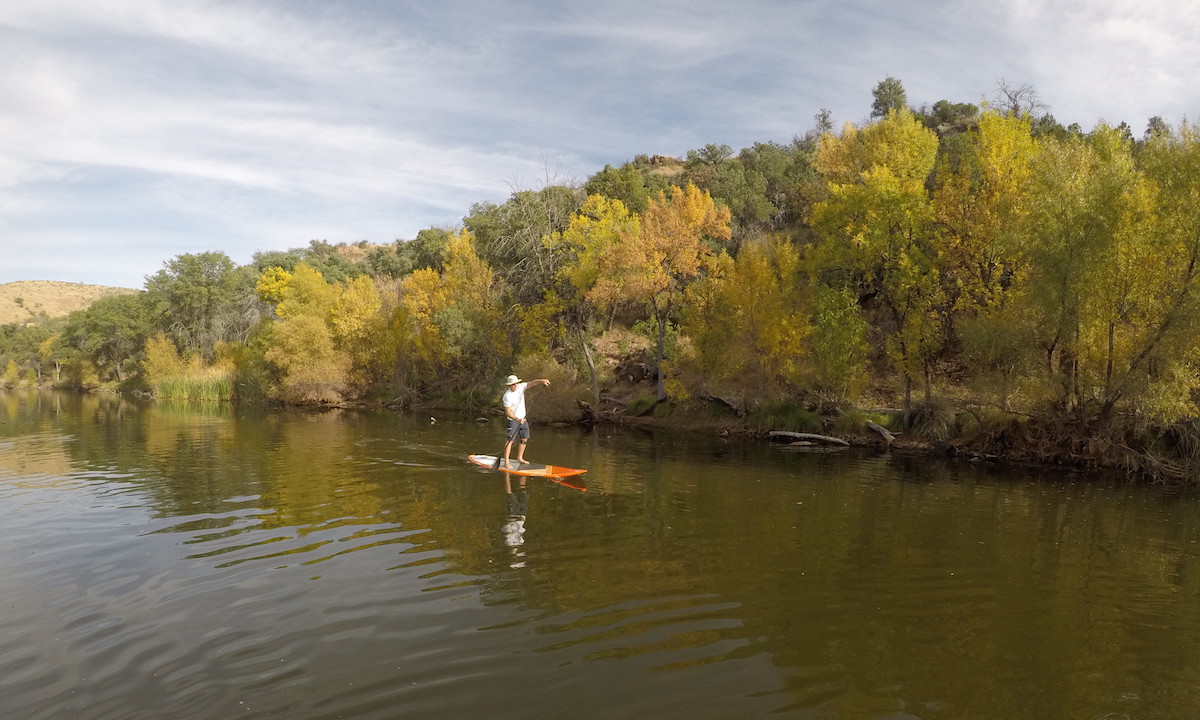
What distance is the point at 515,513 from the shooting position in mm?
14383

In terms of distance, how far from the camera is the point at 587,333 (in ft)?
148

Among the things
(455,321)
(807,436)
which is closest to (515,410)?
(807,436)

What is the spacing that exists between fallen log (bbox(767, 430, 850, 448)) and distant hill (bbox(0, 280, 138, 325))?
152976 millimetres

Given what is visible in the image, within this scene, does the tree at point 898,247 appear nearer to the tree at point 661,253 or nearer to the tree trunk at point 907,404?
the tree trunk at point 907,404

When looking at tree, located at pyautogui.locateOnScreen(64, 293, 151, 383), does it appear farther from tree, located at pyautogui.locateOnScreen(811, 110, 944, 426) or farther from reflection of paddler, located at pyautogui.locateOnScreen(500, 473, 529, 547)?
tree, located at pyautogui.locateOnScreen(811, 110, 944, 426)

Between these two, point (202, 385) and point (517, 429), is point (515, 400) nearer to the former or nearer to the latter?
point (517, 429)

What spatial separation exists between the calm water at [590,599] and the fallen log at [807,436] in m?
8.27

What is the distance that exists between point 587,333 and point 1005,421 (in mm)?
26235

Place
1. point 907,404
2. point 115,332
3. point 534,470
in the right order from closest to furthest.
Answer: point 534,470
point 907,404
point 115,332

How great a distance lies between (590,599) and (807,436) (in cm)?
2051

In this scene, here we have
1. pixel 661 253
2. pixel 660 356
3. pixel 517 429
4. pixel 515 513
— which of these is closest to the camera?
pixel 515 513

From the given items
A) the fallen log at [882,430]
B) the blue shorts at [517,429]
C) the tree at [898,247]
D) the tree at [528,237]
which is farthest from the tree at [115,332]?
the fallen log at [882,430]

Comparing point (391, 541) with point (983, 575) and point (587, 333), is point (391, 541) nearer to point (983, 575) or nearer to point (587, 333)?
point (983, 575)

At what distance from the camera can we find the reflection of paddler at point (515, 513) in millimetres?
12375
